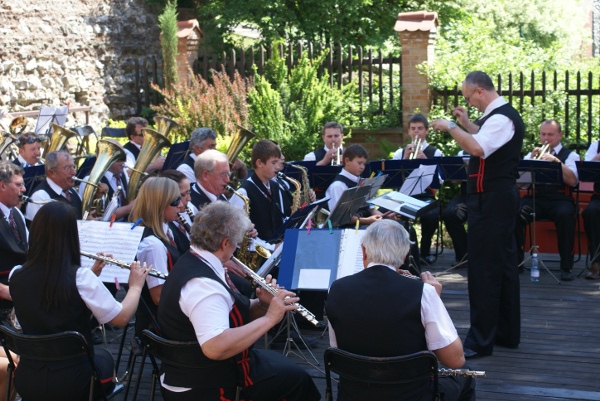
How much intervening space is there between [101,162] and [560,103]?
274 inches

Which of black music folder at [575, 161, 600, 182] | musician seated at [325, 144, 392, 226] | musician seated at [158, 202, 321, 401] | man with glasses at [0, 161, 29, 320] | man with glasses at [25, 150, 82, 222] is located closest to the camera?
musician seated at [158, 202, 321, 401]

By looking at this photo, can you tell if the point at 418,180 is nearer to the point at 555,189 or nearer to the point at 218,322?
the point at 555,189

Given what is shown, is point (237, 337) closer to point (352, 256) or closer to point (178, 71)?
point (352, 256)

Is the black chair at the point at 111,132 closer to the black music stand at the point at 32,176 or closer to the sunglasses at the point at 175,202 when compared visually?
the black music stand at the point at 32,176

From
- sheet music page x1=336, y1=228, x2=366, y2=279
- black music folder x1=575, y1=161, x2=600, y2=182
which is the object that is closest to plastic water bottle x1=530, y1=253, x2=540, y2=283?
black music folder x1=575, y1=161, x2=600, y2=182

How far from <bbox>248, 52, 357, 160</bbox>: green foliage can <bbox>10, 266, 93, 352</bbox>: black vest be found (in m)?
8.64

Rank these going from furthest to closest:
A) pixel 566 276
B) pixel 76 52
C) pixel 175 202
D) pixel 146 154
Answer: pixel 76 52 → pixel 566 276 → pixel 146 154 → pixel 175 202

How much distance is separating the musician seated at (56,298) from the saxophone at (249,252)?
66.4 inches

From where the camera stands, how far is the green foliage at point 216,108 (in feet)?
43.7

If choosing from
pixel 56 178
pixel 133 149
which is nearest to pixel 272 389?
pixel 56 178

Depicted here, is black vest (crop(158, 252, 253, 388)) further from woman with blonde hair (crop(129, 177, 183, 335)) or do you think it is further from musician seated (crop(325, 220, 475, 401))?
woman with blonde hair (crop(129, 177, 183, 335))

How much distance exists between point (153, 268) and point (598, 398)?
9.18 ft

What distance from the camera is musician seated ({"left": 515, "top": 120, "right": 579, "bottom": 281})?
828 cm

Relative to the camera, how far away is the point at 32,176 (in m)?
7.30
